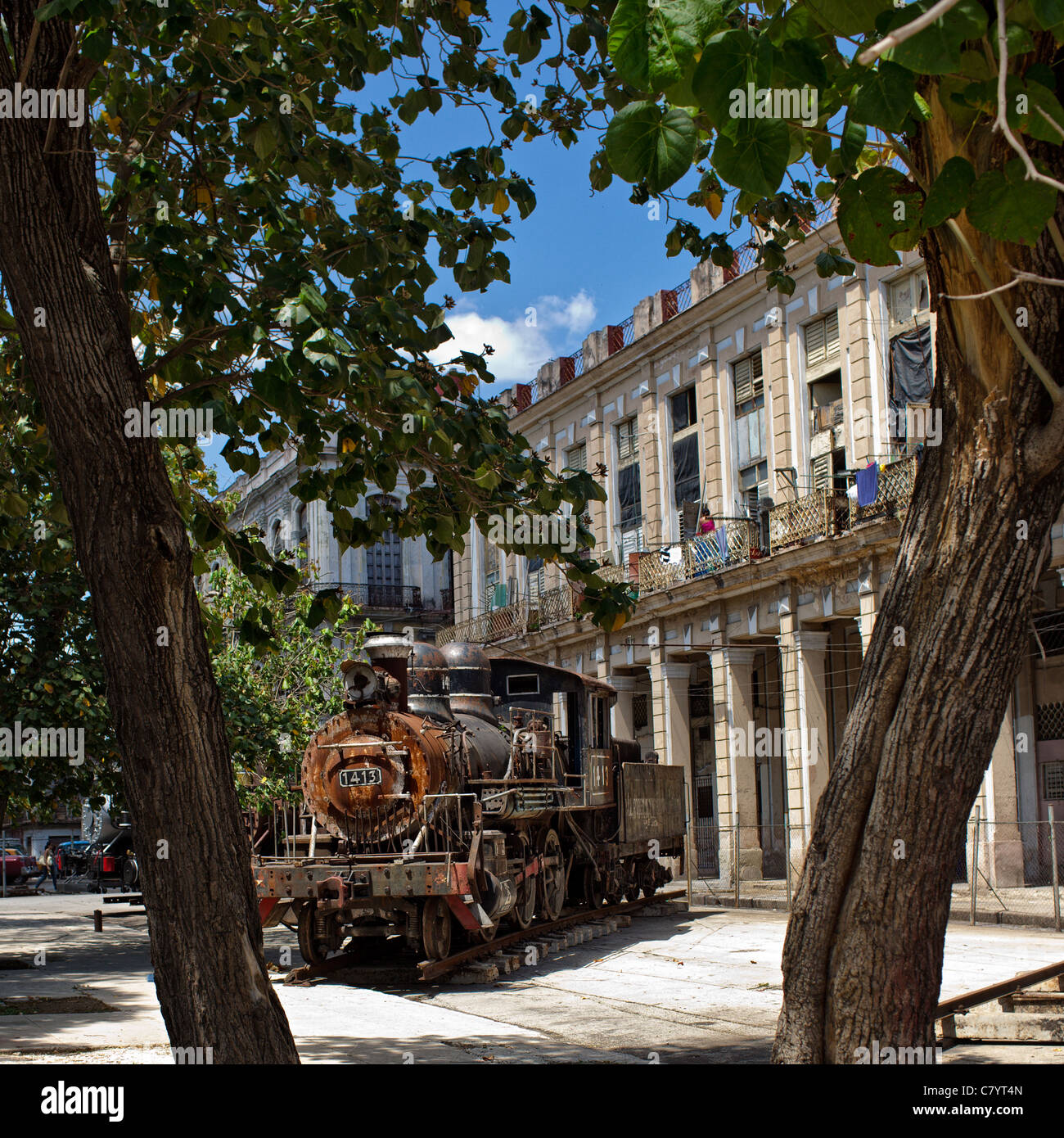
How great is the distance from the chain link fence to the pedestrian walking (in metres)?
27.5

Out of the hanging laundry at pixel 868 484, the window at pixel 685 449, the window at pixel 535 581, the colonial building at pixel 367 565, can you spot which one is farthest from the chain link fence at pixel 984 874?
the colonial building at pixel 367 565

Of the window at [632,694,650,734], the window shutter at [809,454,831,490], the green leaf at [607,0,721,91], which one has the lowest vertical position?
the window at [632,694,650,734]

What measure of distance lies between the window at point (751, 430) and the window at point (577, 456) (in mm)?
6843

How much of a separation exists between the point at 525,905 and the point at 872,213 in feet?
45.0

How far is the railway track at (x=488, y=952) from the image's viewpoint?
548 inches

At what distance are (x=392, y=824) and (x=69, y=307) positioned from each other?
32.5 feet

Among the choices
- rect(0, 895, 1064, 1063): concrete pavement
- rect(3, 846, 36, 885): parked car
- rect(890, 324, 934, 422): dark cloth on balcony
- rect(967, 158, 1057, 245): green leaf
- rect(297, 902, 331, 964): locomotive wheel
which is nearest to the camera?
rect(967, 158, 1057, 245): green leaf

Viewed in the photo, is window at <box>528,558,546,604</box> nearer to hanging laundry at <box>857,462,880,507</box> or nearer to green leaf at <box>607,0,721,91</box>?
hanging laundry at <box>857,462,880,507</box>

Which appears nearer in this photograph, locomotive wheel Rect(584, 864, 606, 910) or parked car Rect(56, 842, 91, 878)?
locomotive wheel Rect(584, 864, 606, 910)

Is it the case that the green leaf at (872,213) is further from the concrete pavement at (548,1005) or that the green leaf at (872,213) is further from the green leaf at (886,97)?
the concrete pavement at (548,1005)

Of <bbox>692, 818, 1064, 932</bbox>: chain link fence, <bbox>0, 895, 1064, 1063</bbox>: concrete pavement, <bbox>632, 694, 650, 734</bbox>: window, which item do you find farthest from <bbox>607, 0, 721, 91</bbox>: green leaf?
<bbox>632, 694, 650, 734</bbox>: window

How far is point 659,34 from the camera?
366 centimetres

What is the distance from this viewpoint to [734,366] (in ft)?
98.3

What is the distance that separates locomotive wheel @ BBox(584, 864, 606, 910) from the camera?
1981 centimetres
